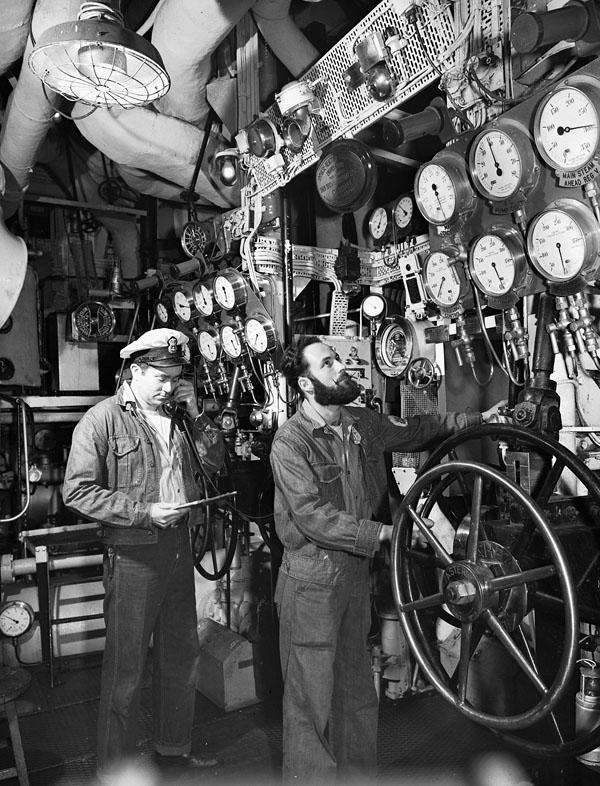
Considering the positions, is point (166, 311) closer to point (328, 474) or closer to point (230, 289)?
point (230, 289)

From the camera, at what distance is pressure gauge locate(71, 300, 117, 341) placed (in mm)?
4707

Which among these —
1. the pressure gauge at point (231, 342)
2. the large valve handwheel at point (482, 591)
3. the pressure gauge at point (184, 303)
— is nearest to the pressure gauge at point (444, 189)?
the large valve handwheel at point (482, 591)

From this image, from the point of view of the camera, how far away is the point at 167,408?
290 cm

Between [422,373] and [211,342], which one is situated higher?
[211,342]

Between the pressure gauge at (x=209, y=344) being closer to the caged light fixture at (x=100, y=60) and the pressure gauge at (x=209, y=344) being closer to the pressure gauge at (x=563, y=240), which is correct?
the caged light fixture at (x=100, y=60)

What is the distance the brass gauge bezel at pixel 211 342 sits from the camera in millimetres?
4250

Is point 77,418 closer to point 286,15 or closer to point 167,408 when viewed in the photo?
point 167,408

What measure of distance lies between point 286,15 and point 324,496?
105 inches

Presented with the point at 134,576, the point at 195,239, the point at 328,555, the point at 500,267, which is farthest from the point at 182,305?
the point at 500,267

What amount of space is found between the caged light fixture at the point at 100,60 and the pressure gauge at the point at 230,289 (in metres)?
1.09

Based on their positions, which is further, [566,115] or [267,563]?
[267,563]

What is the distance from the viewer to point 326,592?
2.38m

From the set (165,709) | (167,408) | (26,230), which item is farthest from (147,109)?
(165,709)

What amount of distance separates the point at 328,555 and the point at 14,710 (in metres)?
1.47
